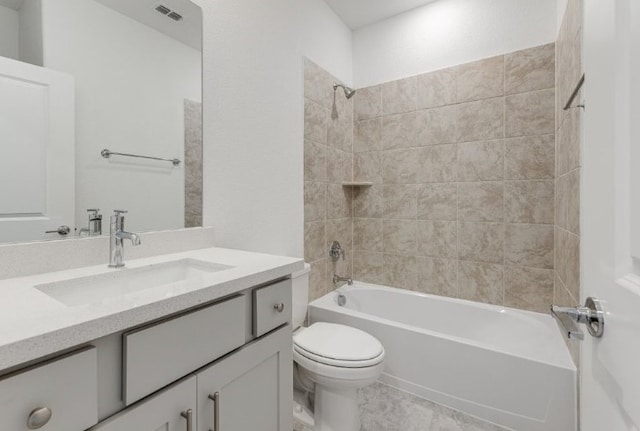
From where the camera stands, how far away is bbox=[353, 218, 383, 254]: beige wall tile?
2568 millimetres

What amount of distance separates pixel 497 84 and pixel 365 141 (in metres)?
1.01

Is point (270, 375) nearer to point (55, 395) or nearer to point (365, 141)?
point (55, 395)

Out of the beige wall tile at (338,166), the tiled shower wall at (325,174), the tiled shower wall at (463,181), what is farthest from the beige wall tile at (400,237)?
the beige wall tile at (338,166)

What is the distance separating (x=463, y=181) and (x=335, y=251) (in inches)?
42.5

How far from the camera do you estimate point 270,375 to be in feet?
3.12

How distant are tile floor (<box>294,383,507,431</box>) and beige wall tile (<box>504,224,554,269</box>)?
1.02m

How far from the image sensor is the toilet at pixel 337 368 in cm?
137

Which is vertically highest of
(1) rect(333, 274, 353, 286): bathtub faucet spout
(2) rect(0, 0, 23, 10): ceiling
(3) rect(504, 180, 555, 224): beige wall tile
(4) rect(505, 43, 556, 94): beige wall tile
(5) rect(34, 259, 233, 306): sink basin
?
(4) rect(505, 43, 556, 94): beige wall tile

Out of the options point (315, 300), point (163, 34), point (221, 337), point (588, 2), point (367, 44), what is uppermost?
point (367, 44)

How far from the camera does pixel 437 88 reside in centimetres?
226

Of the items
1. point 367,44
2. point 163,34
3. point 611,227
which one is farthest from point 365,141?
point 611,227

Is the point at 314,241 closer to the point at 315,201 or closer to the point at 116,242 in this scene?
the point at 315,201

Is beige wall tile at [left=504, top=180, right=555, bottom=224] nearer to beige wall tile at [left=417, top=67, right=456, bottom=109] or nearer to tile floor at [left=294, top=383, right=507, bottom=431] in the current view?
beige wall tile at [left=417, top=67, right=456, bottom=109]

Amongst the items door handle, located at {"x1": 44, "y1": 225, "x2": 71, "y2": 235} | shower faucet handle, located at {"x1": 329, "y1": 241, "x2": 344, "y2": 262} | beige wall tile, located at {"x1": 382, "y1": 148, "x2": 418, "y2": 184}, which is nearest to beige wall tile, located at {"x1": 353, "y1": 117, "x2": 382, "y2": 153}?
beige wall tile, located at {"x1": 382, "y1": 148, "x2": 418, "y2": 184}
